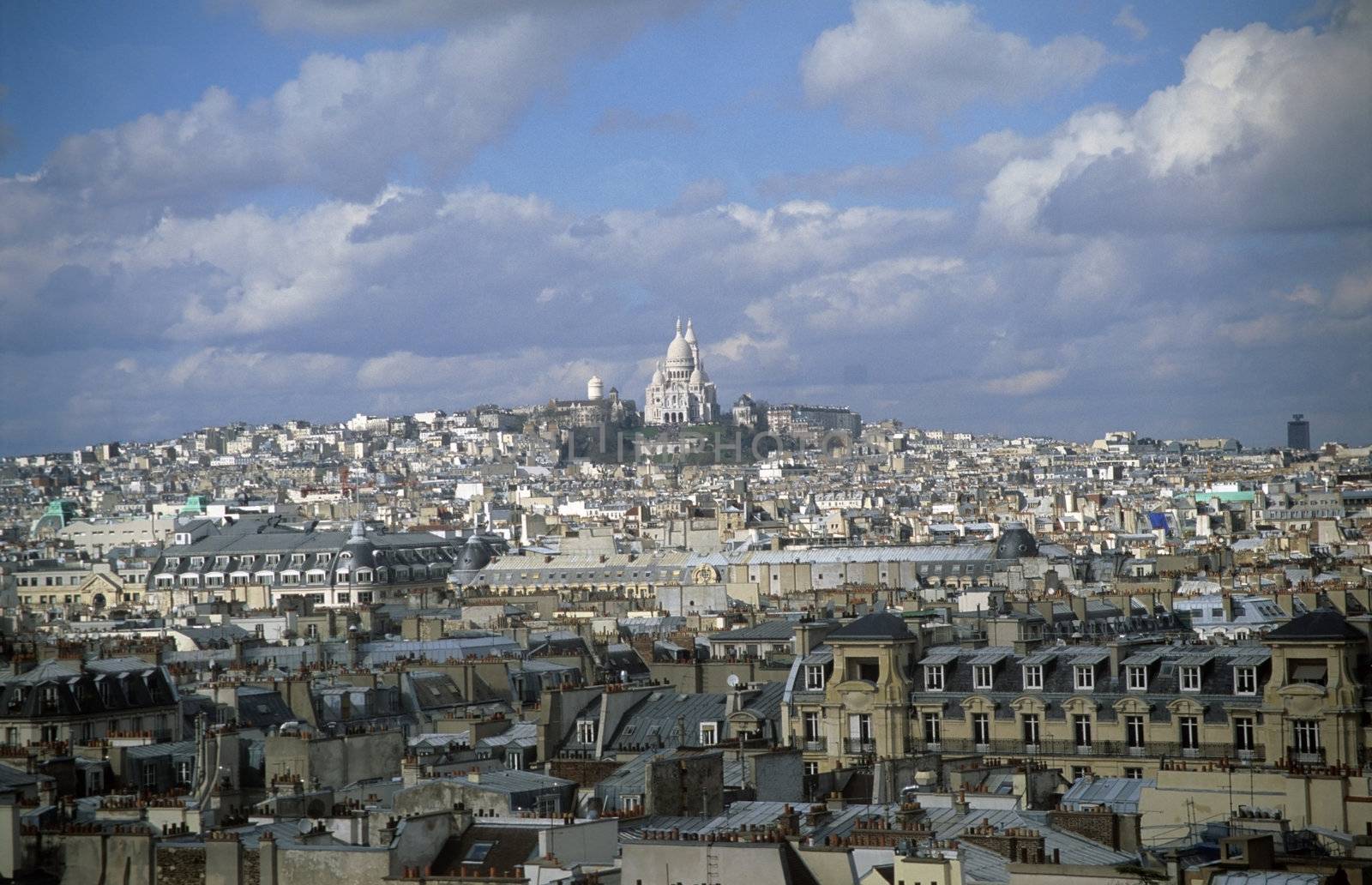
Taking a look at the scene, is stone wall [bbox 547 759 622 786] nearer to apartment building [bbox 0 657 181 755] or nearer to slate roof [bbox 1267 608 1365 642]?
apartment building [bbox 0 657 181 755]

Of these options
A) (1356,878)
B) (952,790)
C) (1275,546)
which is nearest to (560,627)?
(952,790)

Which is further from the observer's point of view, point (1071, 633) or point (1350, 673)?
point (1071, 633)

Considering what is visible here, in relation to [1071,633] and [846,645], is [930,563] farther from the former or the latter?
[846,645]

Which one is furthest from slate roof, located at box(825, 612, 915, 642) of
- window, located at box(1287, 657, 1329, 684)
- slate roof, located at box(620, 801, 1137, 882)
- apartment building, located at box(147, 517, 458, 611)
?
apartment building, located at box(147, 517, 458, 611)

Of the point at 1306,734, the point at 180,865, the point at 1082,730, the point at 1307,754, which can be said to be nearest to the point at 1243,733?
the point at 1306,734

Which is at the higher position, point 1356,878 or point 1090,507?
point 1090,507

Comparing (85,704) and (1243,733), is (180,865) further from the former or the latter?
(1243,733)
